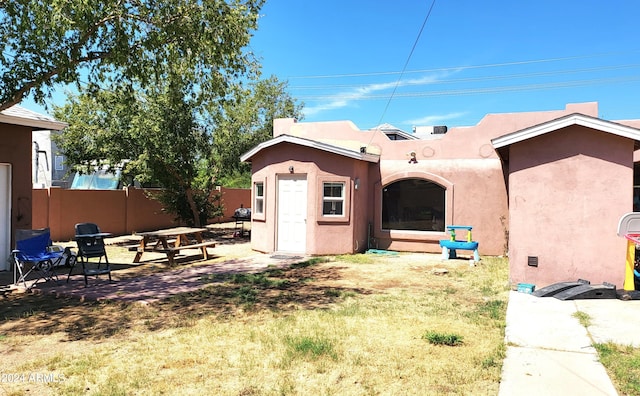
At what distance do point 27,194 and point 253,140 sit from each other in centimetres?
1209

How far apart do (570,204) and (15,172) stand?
11307mm

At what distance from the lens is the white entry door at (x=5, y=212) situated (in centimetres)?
908

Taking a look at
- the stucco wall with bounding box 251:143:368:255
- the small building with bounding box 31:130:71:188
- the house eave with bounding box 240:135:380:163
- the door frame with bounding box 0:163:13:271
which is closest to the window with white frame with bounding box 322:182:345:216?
the stucco wall with bounding box 251:143:368:255

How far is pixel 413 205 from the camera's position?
14.3 metres

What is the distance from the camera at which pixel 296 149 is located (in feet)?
43.0

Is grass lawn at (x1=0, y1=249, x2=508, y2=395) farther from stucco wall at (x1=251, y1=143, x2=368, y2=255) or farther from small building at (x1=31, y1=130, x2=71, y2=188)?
small building at (x1=31, y1=130, x2=71, y2=188)

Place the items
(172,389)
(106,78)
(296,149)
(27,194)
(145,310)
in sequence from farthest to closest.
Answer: (296,149), (27,194), (106,78), (145,310), (172,389)

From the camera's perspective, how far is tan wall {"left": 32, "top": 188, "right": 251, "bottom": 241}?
49.2 feet

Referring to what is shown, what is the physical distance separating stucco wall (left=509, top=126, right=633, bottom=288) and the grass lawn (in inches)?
45.2

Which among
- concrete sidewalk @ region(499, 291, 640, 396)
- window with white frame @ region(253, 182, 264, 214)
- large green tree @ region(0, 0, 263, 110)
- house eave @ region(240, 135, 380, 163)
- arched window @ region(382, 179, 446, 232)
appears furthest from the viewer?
arched window @ region(382, 179, 446, 232)

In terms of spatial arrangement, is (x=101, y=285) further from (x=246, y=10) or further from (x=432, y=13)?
(x=432, y=13)

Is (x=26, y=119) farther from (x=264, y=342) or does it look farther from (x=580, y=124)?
(x=580, y=124)

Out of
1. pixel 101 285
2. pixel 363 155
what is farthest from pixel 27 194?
pixel 363 155

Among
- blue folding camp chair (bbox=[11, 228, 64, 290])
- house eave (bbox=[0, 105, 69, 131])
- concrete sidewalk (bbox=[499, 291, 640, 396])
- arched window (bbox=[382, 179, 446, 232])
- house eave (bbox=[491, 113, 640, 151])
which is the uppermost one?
house eave (bbox=[0, 105, 69, 131])
